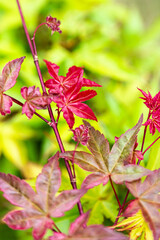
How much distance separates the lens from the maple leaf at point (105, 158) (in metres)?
0.32

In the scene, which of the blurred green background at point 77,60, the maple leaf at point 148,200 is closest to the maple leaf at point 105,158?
the maple leaf at point 148,200

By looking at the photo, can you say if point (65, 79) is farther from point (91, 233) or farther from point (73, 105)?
point (91, 233)

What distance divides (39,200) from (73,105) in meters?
0.13

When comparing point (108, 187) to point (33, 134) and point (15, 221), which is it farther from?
point (33, 134)

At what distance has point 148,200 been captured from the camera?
0.30 m

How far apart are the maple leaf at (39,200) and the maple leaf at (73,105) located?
7cm

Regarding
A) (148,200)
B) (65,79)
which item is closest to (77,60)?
(65,79)

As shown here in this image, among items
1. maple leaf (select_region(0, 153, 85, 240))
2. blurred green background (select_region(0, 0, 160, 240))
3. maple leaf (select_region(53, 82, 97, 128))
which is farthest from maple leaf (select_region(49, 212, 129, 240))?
blurred green background (select_region(0, 0, 160, 240))

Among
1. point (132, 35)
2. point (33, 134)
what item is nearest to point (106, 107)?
point (33, 134)

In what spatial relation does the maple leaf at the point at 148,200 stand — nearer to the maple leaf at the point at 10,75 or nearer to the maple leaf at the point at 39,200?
the maple leaf at the point at 39,200

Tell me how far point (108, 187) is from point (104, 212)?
0.22 ft

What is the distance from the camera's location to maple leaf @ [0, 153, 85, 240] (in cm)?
28

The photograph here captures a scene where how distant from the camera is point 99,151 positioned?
1.13 feet

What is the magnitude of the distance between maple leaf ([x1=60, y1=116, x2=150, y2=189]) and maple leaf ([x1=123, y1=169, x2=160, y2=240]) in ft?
0.06
